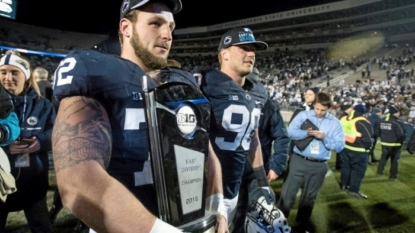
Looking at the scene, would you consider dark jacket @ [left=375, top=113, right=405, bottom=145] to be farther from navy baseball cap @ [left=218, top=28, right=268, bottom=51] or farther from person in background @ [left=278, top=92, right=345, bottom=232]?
navy baseball cap @ [left=218, top=28, right=268, bottom=51]

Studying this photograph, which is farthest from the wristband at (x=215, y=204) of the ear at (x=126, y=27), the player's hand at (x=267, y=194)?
the player's hand at (x=267, y=194)

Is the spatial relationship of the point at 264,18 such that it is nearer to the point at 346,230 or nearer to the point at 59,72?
the point at 346,230

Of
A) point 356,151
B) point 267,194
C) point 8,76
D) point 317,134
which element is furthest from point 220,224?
point 356,151

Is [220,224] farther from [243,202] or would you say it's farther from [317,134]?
[317,134]

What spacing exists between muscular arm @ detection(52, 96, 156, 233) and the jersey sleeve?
1.0 inches

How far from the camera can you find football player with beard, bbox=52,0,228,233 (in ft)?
3.19

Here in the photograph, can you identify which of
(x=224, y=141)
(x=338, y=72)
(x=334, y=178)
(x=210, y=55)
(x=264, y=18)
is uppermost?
(x=264, y=18)

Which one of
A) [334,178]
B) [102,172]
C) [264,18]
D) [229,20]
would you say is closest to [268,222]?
[102,172]

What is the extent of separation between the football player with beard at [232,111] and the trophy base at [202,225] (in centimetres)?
146

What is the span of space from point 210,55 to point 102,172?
5238cm

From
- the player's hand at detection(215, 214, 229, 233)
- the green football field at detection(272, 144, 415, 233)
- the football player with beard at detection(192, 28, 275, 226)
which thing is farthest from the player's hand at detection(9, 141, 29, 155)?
the green football field at detection(272, 144, 415, 233)

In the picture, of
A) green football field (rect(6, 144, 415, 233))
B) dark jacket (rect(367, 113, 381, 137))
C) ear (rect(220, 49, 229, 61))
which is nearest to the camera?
ear (rect(220, 49, 229, 61))

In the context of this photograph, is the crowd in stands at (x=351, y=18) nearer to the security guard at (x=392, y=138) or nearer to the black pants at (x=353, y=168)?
the security guard at (x=392, y=138)

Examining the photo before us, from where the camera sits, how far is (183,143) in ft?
3.97
